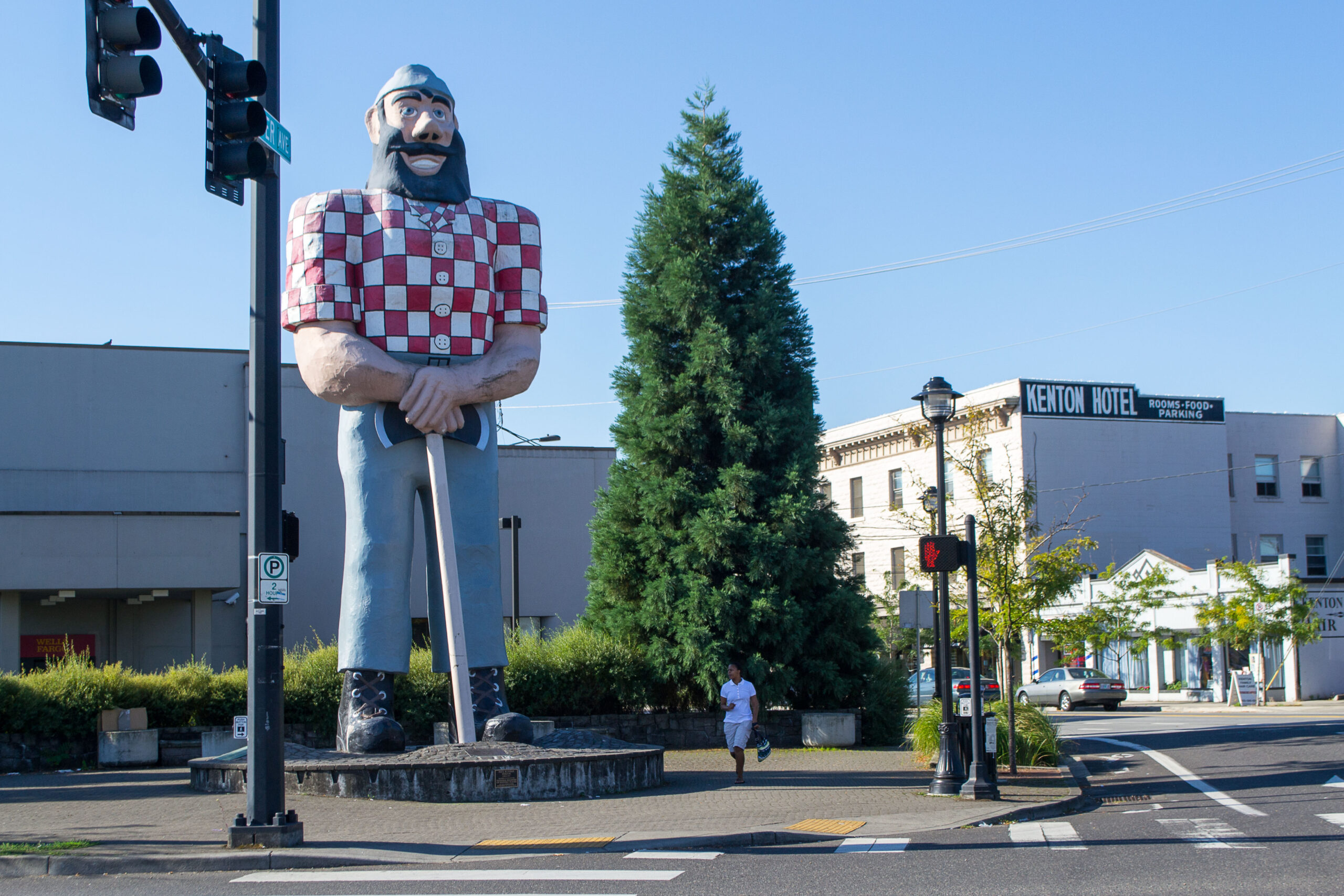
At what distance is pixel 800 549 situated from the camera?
71.0 feet

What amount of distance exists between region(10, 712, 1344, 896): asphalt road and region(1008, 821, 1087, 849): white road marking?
0.10 feet

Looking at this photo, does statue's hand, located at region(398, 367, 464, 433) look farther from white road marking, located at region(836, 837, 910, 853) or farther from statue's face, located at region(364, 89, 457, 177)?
white road marking, located at region(836, 837, 910, 853)

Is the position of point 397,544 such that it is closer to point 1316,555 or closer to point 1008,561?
point 1008,561

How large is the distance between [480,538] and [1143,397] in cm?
3818

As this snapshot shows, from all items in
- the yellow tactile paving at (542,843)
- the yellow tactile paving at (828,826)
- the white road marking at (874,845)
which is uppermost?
the yellow tactile paving at (542,843)

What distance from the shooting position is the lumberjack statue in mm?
14242

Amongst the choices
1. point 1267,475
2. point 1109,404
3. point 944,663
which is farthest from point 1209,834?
point 1267,475

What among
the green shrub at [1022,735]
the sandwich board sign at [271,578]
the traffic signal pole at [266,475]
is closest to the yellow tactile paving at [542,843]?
the traffic signal pole at [266,475]

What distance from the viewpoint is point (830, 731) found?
2127cm

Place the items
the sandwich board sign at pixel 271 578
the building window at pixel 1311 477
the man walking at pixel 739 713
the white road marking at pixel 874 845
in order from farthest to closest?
the building window at pixel 1311 477 < the man walking at pixel 739 713 < the white road marking at pixel 874 845 < the sandwich board sign at pixel 271 578

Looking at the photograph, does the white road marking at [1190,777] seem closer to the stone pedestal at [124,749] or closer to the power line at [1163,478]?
the stone pedestal at [124,749]

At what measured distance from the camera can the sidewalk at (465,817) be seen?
962cm

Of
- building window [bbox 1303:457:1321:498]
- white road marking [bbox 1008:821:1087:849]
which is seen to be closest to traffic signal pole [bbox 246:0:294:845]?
white road marking [bbox 1008:821:1087:849]

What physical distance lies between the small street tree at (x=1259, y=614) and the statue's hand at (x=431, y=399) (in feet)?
93.8
